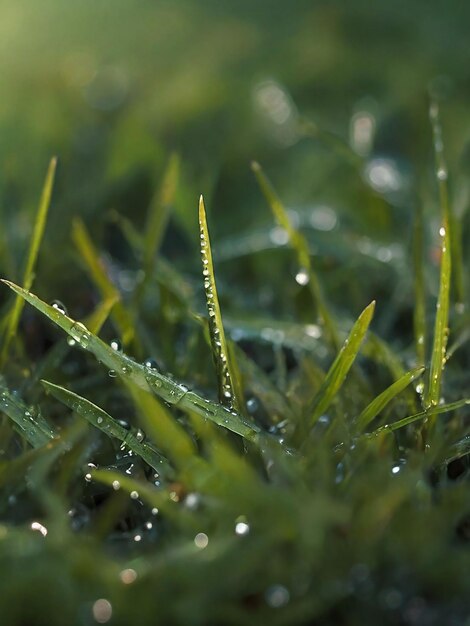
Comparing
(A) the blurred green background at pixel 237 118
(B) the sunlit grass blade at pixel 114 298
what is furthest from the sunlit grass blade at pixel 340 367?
(A) the blurred green background at pixel 237 118

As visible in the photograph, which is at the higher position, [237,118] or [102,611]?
[237,118]

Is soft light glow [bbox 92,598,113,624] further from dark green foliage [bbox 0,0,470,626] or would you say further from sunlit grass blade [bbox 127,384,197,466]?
sunlit grass blade [bbox 127,384,197,466]

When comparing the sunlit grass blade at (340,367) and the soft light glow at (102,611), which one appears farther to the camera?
the sunlit grass blade at (340,367)

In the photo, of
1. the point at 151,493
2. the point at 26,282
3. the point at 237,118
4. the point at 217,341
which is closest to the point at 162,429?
the point at 151,493

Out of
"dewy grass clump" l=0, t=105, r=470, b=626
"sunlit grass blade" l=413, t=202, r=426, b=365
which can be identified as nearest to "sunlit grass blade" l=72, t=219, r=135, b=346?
"dewy grass clump" l=0, t=105, r=470, b=626

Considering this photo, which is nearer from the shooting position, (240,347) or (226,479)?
(226,479)

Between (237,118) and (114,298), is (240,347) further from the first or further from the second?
(237,118)

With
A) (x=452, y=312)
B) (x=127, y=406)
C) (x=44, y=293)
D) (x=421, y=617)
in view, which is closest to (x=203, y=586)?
(x=421, y=617)

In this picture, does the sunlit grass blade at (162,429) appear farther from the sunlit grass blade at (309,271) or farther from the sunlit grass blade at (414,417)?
the sunlit grass blade at (309,271)

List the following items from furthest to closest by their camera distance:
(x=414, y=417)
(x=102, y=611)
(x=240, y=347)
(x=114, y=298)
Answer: (x=240, y=347) < (x=114, y=298) < (x=414, y=417) < (x=102, y=611)
